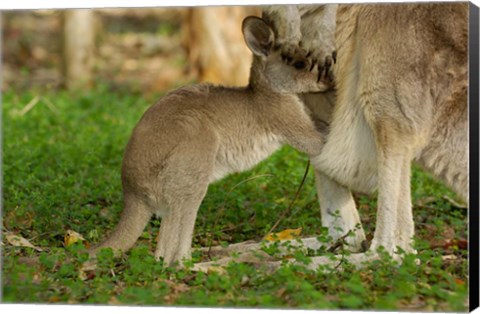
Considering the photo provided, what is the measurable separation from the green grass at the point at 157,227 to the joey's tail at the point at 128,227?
0.22 ft

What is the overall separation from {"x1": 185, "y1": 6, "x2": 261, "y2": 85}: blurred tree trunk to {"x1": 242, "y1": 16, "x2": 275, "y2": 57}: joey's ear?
4927mm

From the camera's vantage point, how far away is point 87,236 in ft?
17.4

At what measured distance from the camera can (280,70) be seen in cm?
495

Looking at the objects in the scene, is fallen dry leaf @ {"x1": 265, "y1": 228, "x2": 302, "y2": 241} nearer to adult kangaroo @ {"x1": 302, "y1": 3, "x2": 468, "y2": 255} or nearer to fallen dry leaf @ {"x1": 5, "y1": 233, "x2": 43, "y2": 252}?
adult kangaroo @ {"x1": 302, "y1": 3, "x2": 468, "y2": 255}

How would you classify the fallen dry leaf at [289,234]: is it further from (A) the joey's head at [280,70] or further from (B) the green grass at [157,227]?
(A) the joey's head at [280,70]

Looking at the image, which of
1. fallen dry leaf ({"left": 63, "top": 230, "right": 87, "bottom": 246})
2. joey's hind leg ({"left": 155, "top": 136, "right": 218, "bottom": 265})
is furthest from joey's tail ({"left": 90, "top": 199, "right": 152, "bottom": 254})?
fallen dry leaf ({"left": 63, "top": 230, "right": 87, "bottom": 246})

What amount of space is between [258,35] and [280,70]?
0.21 meters

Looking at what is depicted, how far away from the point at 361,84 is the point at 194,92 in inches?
32.7

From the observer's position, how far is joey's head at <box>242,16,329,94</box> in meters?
4.91

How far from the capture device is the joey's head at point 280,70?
16.1 feet

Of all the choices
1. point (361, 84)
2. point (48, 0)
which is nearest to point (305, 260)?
point (361, 84)

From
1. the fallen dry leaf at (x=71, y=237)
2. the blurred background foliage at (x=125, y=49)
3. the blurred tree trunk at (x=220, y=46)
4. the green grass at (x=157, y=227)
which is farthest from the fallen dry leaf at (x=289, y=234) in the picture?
the blurred tree trunk at (x=220, y=46)

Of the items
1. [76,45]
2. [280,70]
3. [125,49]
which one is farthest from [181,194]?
[125,49]

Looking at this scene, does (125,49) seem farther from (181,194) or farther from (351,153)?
(181,194)
